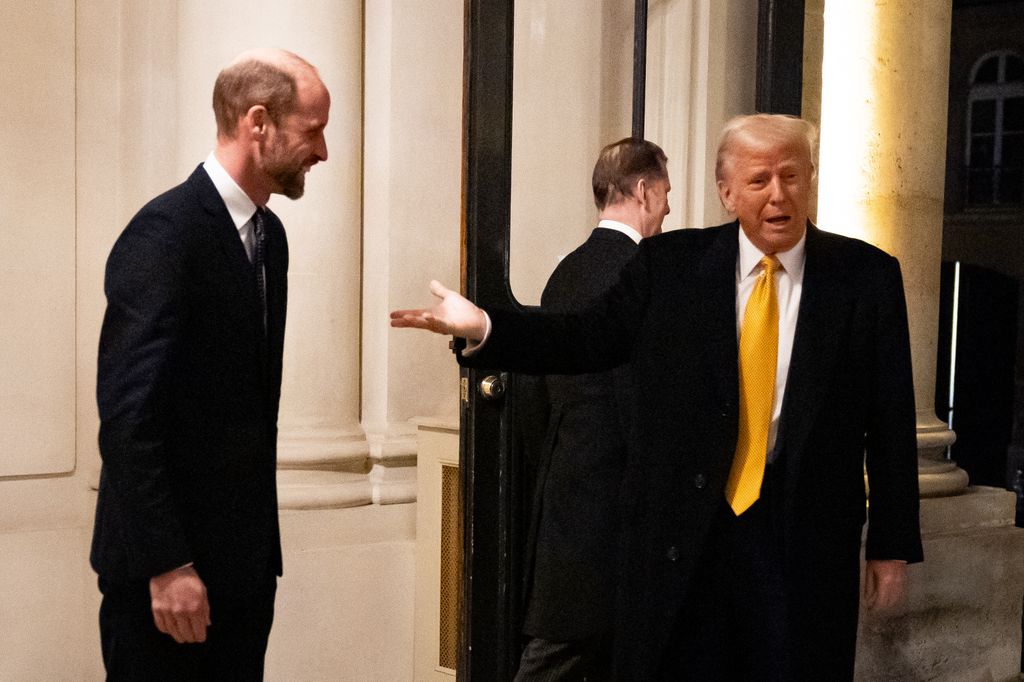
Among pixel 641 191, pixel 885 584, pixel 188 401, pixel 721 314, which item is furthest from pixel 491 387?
pixel 188 401

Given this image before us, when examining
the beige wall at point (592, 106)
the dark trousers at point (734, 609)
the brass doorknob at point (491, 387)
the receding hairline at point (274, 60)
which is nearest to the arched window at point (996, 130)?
the beige wall at point (592, 106)

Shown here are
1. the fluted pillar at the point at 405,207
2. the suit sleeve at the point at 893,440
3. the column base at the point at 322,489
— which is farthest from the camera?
the fluted pillar at the point at 405,207

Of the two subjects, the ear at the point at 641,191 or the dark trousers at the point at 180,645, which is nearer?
the dark trousers at the point at 180,645

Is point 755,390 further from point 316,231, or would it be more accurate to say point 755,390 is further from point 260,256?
point 316,231

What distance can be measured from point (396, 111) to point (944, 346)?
20.7 metres

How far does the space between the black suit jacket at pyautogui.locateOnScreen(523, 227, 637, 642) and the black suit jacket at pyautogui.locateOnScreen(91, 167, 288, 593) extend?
1.10 m

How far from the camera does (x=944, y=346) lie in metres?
23.3

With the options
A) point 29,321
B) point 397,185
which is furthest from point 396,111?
point 29,321

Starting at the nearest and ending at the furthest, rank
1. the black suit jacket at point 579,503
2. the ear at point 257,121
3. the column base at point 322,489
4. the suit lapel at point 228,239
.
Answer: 1. the suit lapel at point 228,239
2. the ear at point 257,121
3. the black suit jacket at point 579,503
4. the column base at point 322,489

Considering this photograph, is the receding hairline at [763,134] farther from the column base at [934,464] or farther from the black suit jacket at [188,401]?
the column base at [934,464]

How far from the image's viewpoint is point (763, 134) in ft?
8.71

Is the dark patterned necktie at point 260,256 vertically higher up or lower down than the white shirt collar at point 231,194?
lower down

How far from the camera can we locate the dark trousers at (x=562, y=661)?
11.0 ft

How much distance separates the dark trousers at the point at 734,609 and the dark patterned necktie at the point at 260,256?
994mm
